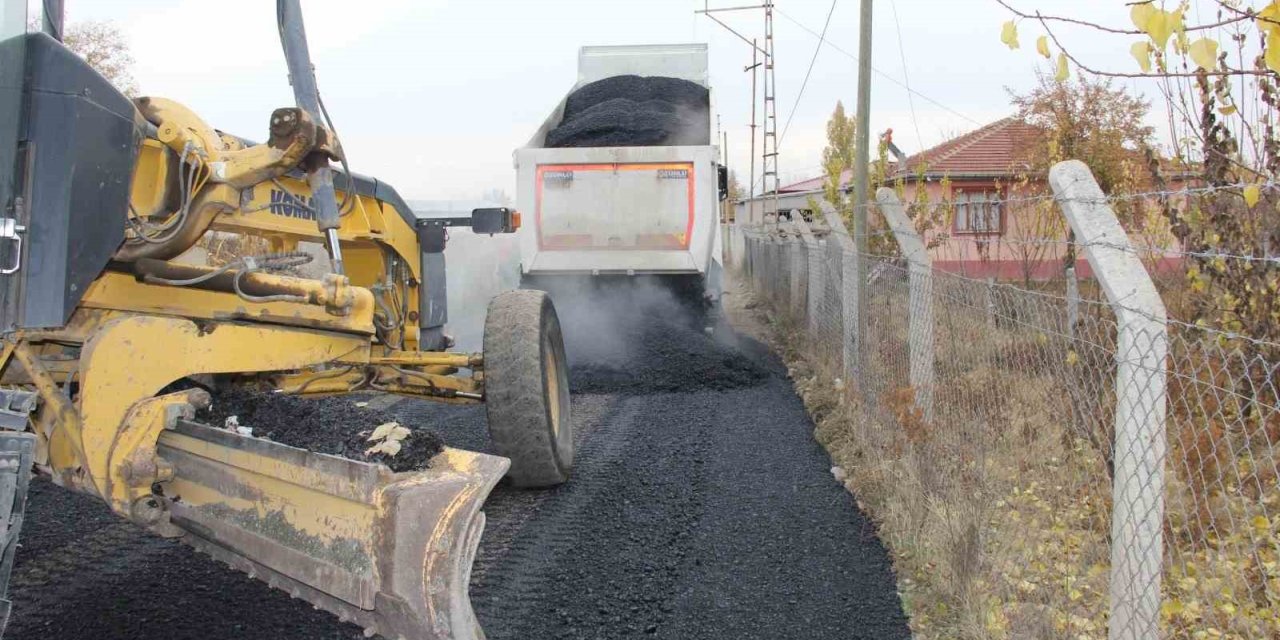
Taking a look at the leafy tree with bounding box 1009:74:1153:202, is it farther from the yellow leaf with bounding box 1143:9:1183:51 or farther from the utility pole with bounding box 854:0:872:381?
the yellow leaf with bounding box 1143:9:1183:51

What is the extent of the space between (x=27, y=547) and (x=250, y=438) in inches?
83.8

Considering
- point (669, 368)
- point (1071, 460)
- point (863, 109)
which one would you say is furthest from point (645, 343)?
point (1071, 460)

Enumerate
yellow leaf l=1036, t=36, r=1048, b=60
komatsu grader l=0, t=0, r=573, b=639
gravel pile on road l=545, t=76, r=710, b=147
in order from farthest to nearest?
gravel pile on road l=545, t=76, r=710, b=147, komatsu grader l=0, t=0, r=573, b=639, yellow leaf l=1036, t=36, r=1048, b=60

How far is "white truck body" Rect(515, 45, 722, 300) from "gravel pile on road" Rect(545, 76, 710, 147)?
618mm

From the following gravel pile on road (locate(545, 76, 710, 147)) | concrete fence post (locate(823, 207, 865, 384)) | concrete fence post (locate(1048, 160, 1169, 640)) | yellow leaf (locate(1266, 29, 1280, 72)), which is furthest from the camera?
gravel pile on road (locate(545, 76, 710, 147))

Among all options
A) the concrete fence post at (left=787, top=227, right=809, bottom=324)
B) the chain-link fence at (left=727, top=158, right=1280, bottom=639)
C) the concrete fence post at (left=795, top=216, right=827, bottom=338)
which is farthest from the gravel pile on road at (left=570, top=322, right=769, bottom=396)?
the chain-link fence at (left=727, top=158, right=1280, bottom=639)

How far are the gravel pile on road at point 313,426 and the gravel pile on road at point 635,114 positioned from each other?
23.5ft

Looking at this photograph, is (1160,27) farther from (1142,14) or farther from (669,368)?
(669,368)

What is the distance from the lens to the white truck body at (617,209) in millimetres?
10281

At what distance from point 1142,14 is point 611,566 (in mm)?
3287

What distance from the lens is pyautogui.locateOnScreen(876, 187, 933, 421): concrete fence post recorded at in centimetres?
527

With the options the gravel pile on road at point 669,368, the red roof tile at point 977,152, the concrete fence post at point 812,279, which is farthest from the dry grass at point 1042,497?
the red roof tile at point 977,152

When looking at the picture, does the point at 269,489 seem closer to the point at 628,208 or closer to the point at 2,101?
the point at 2,101

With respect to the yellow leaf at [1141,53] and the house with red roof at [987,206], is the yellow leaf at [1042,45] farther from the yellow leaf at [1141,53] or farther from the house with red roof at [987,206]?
the house with red roof at [987,206]
